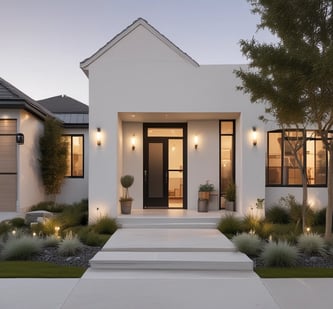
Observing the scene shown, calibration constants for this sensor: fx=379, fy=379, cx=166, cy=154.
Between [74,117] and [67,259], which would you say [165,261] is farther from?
[74,117]

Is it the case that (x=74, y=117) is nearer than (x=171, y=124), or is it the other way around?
(x=171, y=124)

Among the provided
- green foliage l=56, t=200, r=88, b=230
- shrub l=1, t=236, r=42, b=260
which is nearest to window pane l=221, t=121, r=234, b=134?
green foliage l=56, t=200, r=88, b=230

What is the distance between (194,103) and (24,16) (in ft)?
28.4

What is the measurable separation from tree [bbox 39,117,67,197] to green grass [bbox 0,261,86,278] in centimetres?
833

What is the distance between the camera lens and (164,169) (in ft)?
44.8

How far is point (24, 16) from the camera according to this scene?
15539 millimetres

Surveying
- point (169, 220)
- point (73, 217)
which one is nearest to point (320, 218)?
point (169, 220)

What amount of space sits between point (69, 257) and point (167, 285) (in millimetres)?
2694

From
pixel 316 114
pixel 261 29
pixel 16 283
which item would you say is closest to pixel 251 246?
pixel 316 114

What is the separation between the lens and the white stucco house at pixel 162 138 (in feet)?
38.5

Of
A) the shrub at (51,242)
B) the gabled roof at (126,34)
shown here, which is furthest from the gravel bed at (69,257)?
the gabled roof at (126,34)

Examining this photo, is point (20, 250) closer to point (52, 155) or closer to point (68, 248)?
point (68, 248)

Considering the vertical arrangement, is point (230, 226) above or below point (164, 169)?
below

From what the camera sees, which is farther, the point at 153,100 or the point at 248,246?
the point at 153,100
